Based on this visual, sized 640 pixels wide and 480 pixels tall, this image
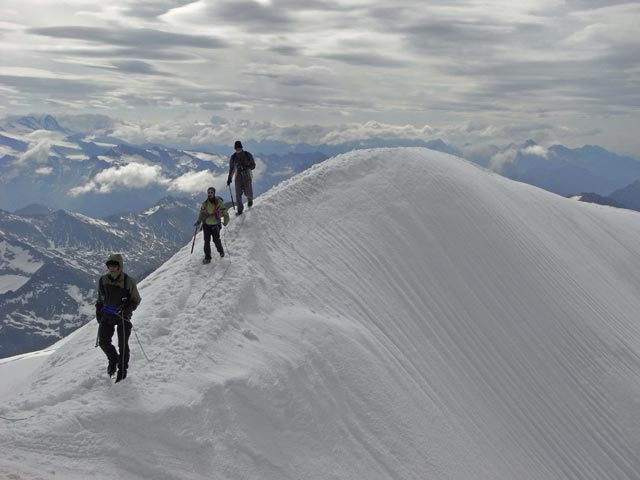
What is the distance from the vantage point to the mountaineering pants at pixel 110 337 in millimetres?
10219

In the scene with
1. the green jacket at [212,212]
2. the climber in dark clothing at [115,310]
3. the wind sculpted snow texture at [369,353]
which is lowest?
the wind sculpted snow texture at [369,353]

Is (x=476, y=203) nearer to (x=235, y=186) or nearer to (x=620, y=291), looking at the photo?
(x=620, y=291)

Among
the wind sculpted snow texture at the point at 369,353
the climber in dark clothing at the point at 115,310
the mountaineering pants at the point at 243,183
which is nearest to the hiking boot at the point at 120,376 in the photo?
the climber in dark clothing at the point at 115,310

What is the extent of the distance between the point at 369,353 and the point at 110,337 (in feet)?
22.5

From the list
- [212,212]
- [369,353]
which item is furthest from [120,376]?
[369,353]

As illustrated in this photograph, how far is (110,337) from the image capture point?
10.3 meters

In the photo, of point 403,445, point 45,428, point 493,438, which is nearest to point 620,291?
point 493,438

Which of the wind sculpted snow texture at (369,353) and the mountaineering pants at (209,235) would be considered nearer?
the wind sculpted snow texture at (369,353)

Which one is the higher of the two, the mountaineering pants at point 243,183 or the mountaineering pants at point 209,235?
the mountaineering pants at point 243,183

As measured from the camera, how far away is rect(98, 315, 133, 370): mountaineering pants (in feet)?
33.5

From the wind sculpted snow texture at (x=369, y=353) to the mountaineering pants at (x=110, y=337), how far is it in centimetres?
45

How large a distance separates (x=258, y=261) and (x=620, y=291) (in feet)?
61.1

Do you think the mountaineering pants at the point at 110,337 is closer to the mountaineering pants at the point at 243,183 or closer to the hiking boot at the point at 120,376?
the hiking boot at the point at 120,376

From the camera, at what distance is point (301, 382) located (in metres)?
12.0
